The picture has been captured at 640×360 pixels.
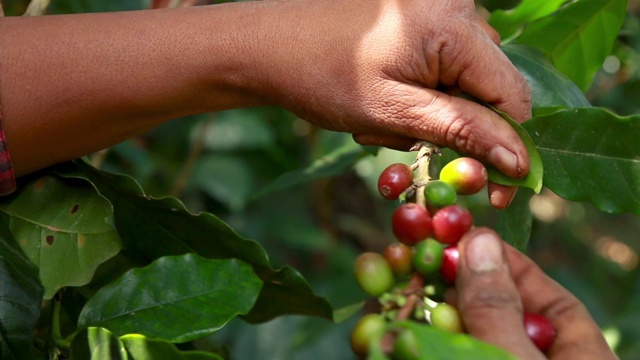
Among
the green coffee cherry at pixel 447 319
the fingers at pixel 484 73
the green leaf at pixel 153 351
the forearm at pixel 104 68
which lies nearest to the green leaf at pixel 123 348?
the green leaf at pixel 153 351

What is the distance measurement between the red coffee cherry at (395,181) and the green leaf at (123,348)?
1.23ft

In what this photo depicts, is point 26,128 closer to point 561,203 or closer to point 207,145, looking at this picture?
point 207,145

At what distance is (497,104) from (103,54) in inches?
25.6

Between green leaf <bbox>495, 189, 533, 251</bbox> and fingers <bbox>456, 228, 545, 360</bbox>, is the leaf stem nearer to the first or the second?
fingers <bbox>456, 228, 545, 360</bbox>

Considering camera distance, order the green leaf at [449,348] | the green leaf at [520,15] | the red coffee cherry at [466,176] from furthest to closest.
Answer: the green leaf at [520,15]
the red coffee cherry at [466,176]
the green leaf at [449,348]

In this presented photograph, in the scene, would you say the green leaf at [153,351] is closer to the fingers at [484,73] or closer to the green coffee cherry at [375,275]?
the green coffee cherry at [375,275]

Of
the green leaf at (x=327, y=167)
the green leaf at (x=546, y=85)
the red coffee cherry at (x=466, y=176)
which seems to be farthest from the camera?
the green leaf at (x=327, y=167)

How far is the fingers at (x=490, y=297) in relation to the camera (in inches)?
35.0

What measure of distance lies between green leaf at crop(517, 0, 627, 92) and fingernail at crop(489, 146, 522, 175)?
0.46 metres

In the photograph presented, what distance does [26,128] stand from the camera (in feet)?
4.16

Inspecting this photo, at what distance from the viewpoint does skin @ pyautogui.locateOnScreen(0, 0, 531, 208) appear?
1.23m

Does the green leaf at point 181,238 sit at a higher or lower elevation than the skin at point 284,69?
lower

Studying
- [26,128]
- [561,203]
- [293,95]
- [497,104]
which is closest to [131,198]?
[26,128]

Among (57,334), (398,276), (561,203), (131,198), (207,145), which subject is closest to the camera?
(398,276)
